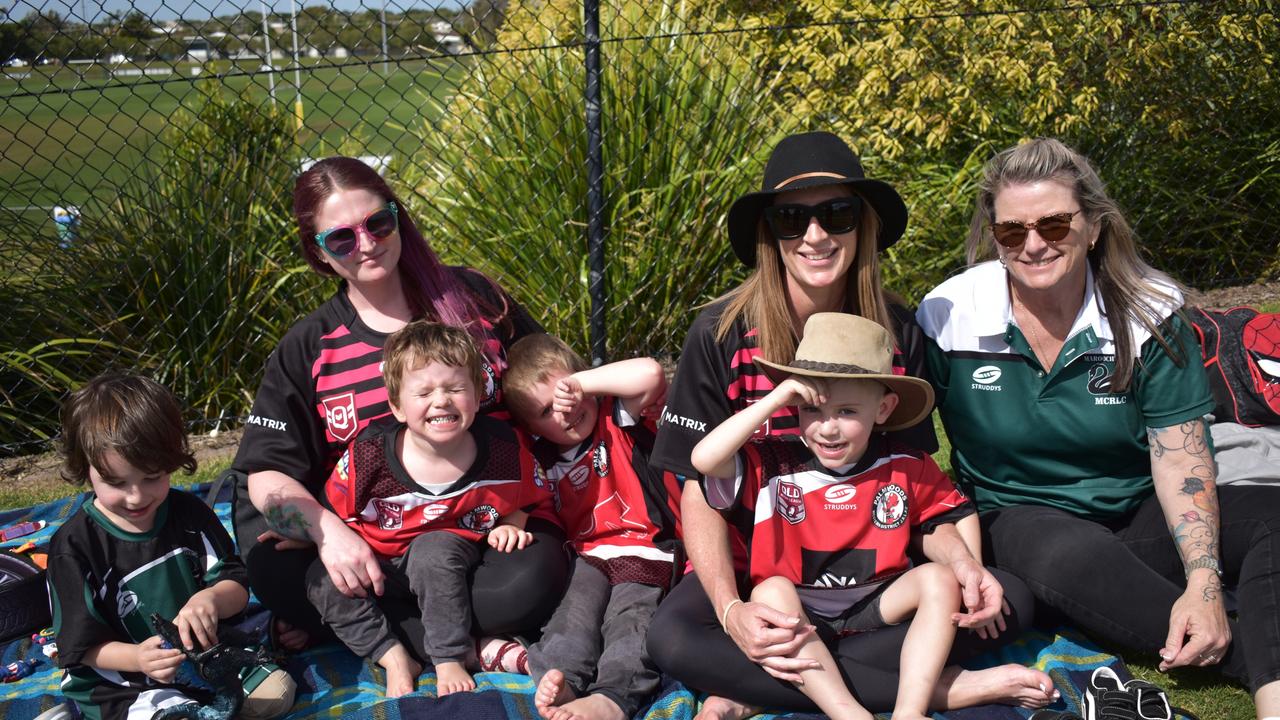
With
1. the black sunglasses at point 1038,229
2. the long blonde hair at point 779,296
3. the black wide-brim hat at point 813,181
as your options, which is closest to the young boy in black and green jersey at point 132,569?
the long blonde hair at point 779,296

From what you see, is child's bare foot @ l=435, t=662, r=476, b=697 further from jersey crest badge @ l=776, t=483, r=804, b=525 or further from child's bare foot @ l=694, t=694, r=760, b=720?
jersey crest badge @ l=776, t=483, r=804, b=525

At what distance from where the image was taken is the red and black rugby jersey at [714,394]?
2945 millimetres

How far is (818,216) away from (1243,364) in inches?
72.0

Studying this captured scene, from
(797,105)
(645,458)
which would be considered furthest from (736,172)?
(645,458)

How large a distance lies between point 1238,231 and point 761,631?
17.9 feet

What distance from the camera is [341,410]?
3.18m

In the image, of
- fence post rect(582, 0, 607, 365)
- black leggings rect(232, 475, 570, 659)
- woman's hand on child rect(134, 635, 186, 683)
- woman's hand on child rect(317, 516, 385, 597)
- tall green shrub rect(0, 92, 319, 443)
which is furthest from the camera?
tall green shrub rect(0, 92, 319, 443)

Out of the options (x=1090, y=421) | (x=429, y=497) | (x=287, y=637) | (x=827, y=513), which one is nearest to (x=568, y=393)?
(x=429, y=497)

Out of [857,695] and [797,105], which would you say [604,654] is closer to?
[857,695]

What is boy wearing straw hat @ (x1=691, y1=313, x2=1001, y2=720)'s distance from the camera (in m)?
2.68

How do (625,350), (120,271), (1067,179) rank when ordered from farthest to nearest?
(625,350) → (120,271) → (1067,179)

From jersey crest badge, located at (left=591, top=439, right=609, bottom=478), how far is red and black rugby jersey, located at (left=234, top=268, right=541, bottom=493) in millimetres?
373

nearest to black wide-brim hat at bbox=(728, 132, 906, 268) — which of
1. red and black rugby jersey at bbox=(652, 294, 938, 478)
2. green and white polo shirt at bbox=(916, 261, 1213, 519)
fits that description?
red and black rugby jersey at bbox=(652, 294, 938, 478)

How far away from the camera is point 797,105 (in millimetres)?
5699
